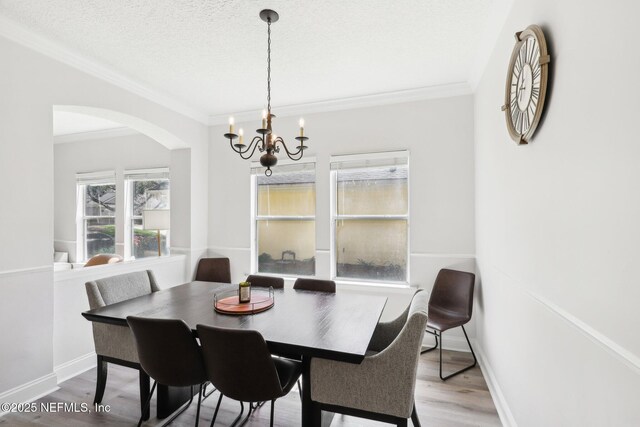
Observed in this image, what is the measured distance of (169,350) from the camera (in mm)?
1710

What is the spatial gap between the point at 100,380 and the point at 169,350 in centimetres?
114

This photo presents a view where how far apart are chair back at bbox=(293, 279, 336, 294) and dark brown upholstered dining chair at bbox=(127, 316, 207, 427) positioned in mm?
1237

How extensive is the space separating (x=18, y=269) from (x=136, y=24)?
2.05m

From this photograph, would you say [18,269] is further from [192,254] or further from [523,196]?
[523,196]

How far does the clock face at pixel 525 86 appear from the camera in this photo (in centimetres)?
151

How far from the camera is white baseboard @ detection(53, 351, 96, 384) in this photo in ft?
8.97

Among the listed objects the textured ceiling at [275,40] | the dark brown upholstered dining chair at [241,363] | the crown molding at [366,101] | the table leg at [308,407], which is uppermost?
the textured ceiling at [275,40]

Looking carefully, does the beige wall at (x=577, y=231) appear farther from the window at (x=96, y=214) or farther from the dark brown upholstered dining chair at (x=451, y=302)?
the window at (x=96, y=214)

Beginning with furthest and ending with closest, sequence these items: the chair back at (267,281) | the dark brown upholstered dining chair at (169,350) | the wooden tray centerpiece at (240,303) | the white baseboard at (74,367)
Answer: the chair back at (267,281) < the white baseboard at (74,367) < the wooden tray centerpiece at (240,303) < the dark brown upholstered dining chair at (169,350)

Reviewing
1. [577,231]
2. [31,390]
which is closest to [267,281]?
[31,390]

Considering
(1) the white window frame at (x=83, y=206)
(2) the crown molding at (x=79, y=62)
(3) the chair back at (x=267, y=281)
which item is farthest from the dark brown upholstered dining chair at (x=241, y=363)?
(1) the white window frame at (x=83, y=206)

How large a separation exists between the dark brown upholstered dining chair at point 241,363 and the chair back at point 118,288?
1185mm

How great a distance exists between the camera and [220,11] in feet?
7.09

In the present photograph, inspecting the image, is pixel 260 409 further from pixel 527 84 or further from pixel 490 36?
pixel 490 36
